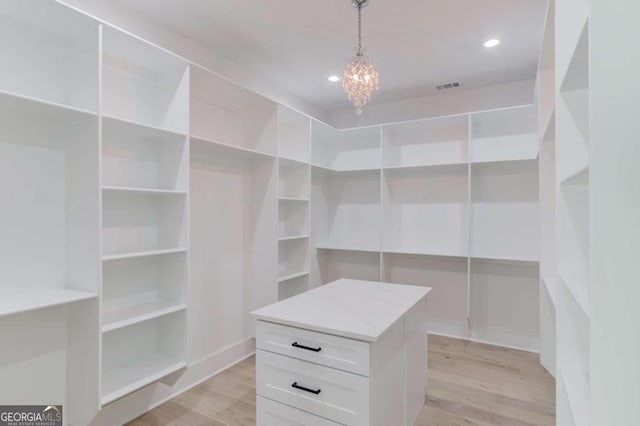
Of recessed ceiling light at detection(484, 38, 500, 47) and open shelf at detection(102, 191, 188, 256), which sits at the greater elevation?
recessed ceiling light at detection(484, 38, 500, 47)

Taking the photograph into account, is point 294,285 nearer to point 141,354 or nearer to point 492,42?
point 141,354

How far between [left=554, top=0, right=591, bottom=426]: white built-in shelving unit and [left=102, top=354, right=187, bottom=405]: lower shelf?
7.25ft

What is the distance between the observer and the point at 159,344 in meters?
2.42

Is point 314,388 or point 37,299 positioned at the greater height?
point 37,299

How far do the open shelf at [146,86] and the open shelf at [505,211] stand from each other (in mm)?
3085

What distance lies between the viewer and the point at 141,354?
92.0 inches

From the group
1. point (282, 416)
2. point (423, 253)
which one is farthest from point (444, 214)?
point (282, 416)

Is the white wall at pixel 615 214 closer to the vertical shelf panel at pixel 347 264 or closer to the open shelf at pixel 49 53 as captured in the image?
the open shelf at pixel 49 53

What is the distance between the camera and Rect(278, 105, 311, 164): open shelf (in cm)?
372

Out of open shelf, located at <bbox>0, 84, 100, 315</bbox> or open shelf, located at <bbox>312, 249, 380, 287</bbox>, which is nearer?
open shelf, located at <bbox>0, 84, 100, 315</bbox>

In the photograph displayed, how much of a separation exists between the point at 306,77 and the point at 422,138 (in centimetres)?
159

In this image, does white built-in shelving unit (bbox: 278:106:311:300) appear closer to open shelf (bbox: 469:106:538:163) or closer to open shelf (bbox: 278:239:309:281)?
open shelf (bbox: 278:239:309:281)

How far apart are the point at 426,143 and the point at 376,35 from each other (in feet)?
5.49

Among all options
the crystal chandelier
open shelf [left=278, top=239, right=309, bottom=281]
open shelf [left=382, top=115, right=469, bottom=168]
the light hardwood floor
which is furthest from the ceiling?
the light hardwood floor
